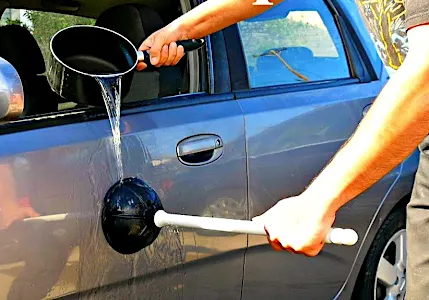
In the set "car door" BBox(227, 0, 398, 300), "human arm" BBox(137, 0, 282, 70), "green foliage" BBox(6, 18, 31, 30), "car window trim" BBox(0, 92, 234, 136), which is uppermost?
"green foliage" BBox(6, 18, 31, 30)

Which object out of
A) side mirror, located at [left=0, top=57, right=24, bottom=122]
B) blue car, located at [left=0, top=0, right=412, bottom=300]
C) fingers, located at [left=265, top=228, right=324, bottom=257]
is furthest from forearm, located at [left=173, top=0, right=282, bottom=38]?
fingers, located at [left=265, top=228, right=324, bottom=257]

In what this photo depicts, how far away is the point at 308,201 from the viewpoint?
1640mm

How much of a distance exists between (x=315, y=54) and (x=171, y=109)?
0.97 m

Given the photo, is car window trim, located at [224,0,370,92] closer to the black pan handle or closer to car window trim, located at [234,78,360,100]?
→ car window trim, located at [234,78,360,100]

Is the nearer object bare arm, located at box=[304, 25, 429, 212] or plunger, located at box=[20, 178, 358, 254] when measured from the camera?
bare arm, located at box=[304, 25, 429, 212]

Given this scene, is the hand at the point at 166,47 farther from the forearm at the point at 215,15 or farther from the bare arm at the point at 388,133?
the bare arm at the point at 388,133

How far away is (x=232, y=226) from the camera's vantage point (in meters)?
1.78

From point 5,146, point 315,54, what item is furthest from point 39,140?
point 315,54

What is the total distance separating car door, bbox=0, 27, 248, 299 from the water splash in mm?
21

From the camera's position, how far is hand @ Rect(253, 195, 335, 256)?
162 cm

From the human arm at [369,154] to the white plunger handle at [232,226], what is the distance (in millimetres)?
27

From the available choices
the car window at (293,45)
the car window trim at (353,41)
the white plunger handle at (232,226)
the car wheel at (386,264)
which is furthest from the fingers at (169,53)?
the car wheel at (386,264)

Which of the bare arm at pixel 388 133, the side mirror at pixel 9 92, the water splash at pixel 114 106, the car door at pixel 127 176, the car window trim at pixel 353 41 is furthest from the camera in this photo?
the car window trim at pixel 353 41

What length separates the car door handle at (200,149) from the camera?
2.51m
